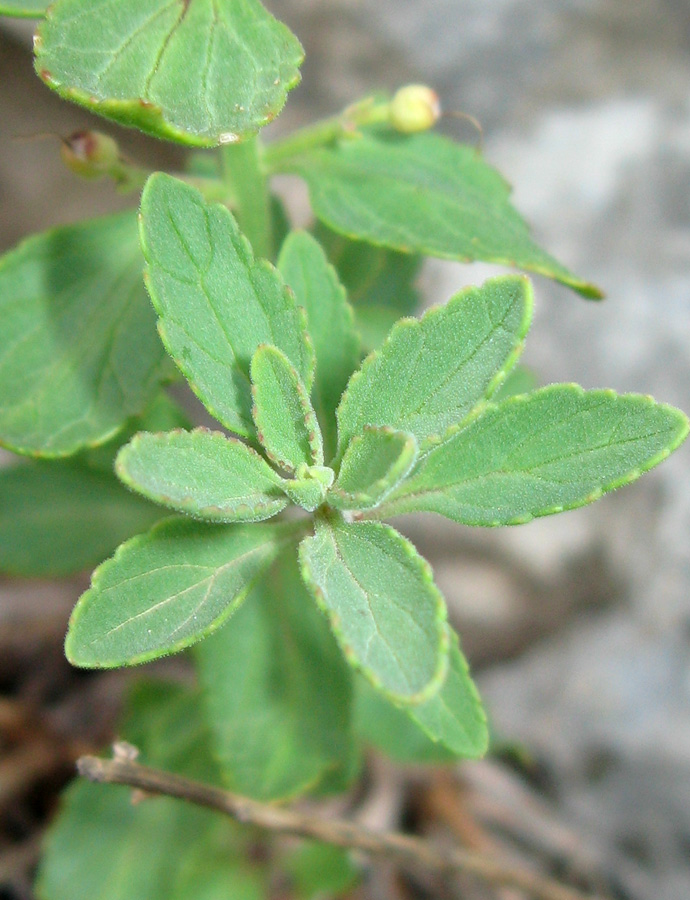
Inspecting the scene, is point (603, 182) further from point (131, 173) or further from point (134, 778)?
point (134, 778)

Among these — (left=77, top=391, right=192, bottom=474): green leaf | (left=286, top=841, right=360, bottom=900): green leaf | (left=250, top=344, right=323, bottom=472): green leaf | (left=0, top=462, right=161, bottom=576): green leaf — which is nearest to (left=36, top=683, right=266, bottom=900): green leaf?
(left=286, top=841, right=360, bottom=900): green leaf

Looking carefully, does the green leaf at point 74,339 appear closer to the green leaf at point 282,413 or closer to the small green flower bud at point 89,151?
the small green flower bud at point 89,151

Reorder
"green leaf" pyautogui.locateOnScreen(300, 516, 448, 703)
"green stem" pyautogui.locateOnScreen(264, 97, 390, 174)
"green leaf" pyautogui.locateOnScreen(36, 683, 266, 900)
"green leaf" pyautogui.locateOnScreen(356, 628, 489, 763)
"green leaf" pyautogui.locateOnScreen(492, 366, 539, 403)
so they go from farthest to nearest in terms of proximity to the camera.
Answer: "green leaf" pyautogui.locateOnScreen(36, 683, 266, 900), "green leaf" pyautogui.locateOnScreen(492, 366, 539, 403), "green stem" pyautogui.locateOnScreen(264, 97, 390, 174), "green leaf" pyautogui.locateOnScreen(356, 628, 489, 763), "green leaf" pyautogui.locateOnScreen(300, 516, 448, 703)

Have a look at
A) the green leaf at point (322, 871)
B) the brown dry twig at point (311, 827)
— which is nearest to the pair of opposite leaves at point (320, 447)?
the brown dry twig at point (311, 827)

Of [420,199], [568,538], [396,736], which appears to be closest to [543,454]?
[420,199]

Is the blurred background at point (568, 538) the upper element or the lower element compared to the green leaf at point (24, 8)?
lower

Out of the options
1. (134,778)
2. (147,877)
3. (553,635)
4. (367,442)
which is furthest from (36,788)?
(367,442)

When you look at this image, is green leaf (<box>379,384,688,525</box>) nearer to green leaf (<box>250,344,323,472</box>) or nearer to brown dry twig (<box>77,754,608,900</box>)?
green leaf (<box>250,344,323,472</box>)
